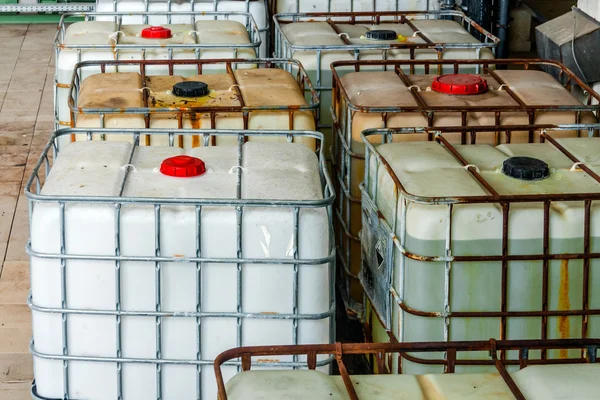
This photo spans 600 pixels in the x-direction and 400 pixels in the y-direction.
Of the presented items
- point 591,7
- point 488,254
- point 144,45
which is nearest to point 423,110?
point 488,254

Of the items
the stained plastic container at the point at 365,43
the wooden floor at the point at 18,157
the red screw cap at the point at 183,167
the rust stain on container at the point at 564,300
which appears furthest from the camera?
the stained plastic container at the point at 365,43

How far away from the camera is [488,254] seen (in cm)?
325

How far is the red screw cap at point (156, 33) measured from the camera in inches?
229

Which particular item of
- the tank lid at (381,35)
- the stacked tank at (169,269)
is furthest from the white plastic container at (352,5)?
the stacked tank at (169,269)

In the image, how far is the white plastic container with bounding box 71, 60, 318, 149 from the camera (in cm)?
432

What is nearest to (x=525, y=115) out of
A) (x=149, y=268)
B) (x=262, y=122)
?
(x=262, y=122)

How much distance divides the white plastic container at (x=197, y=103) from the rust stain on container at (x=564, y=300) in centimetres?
138

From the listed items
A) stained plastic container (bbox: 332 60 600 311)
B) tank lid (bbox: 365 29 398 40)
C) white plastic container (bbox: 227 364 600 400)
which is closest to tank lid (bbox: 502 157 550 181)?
stained plastic container (bbox: 332 60 600 311)

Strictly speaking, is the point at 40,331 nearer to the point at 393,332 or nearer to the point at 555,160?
the point at 393,332

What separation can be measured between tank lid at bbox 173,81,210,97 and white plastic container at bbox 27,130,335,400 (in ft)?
3.96

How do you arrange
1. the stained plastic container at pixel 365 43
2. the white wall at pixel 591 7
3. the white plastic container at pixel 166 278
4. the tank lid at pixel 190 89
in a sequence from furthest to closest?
the white wall at pixel 591 7 → the stained plastic container at pixel 365 43 → the tank lid at pixel 190 89 → the white plastic container at pixel 166 278

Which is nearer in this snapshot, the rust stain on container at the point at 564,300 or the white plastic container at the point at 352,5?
the rust stain on container at the point at 564,300

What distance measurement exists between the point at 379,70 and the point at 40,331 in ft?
8.72

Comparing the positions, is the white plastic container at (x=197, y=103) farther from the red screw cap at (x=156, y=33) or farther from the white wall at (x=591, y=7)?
the white wall at (x=591, y=7)
